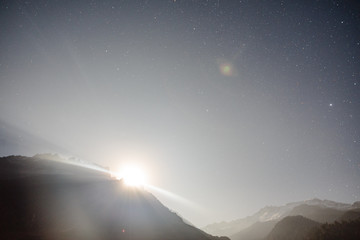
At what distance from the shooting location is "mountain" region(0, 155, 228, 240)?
4094 cm

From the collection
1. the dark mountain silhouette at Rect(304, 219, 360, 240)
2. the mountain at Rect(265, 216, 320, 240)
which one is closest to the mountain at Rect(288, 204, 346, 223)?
the mountain at Rect(265, 216, 320, 240)

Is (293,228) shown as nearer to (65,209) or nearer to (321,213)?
(321,213)

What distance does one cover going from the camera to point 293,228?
9894 cm

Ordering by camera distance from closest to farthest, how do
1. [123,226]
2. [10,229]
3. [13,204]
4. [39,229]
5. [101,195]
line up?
[10,229] → [39,229] → [13,204] → [123,226] → [101,195]

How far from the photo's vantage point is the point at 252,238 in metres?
160

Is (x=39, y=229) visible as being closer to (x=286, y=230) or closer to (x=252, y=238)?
(x=286, y=230)

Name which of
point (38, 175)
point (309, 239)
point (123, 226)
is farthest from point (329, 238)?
point (38, 175)

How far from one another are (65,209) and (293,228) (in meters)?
111

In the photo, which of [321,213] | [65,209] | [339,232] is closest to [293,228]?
[339,232]

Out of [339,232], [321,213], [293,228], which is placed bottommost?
[293,228]

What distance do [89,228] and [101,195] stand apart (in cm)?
2337

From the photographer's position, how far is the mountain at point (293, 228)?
91.3m

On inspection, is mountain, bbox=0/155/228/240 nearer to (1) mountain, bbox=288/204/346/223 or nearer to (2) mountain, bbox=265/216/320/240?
(2) mountain, bbox=265/216/320/240

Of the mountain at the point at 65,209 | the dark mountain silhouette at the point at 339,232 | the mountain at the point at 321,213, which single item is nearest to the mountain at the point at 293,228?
the mountain at the point at 321,213
